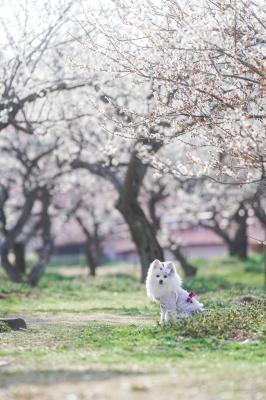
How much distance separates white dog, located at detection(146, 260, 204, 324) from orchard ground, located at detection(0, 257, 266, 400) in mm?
475

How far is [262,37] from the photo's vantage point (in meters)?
13.6

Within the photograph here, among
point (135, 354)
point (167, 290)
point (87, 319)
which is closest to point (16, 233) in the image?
point (87, 319)

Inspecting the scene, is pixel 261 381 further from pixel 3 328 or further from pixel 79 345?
pixel 3 328

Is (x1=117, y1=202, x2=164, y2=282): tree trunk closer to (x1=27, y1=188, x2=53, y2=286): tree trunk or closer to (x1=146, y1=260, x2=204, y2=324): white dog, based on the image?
(x1=27, y1=188, x2=53, y2=286): tree trunk

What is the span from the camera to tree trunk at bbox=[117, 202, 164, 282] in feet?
86.8

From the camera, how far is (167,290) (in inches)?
535

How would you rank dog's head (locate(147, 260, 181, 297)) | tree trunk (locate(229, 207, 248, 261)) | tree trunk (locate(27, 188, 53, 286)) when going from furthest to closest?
tree trunk (locate(229, 207, 248, 261)), tree trunk (locate(27, 188, 53, 286)), dog's head (locate(147, 260, 181, 297))

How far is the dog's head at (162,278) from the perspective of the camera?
44.5 feet

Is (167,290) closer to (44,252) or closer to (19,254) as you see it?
(44,252)

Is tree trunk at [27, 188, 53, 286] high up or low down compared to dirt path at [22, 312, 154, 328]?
up

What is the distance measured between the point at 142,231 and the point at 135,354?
15.8 metres

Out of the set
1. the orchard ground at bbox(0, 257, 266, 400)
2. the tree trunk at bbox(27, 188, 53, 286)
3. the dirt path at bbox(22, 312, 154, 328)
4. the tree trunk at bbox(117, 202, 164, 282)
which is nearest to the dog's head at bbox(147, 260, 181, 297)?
the orchard ground at bbox(0, 257, 266, 400)

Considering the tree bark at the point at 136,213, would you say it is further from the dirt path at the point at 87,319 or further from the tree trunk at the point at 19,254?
the tree trunk at the point at 19,254

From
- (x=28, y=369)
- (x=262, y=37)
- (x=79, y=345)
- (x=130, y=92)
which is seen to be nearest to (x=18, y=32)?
(x=130, y=92)
